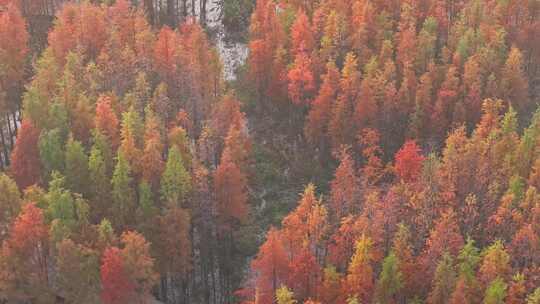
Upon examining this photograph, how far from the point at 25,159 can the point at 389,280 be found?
114 ft

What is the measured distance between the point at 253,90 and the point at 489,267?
43.8 metres

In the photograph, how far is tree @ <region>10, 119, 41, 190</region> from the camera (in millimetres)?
63000

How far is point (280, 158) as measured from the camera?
83.6 metres

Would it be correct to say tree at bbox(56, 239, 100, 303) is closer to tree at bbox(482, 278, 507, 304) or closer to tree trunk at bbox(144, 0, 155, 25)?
tree at bbox(482, 278, 507, 304)

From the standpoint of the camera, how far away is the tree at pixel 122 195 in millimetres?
57781

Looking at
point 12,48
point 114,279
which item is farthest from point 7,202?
point 12,48

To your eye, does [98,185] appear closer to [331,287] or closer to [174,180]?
[174,180]

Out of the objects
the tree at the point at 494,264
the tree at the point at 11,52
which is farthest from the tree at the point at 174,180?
the tree at the point at 494,264

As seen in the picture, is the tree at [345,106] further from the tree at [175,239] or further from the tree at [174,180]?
the tree at [175,239]

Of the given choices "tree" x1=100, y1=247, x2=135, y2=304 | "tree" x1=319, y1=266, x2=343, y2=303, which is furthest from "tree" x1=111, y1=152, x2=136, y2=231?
"tree" x1=319, y1=266, x2=343, y2=303

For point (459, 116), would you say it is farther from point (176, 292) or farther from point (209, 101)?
point (176, 292)

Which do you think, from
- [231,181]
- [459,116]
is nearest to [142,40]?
[231,181]

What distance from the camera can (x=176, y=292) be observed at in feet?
223

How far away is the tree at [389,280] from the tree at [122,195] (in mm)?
22136
